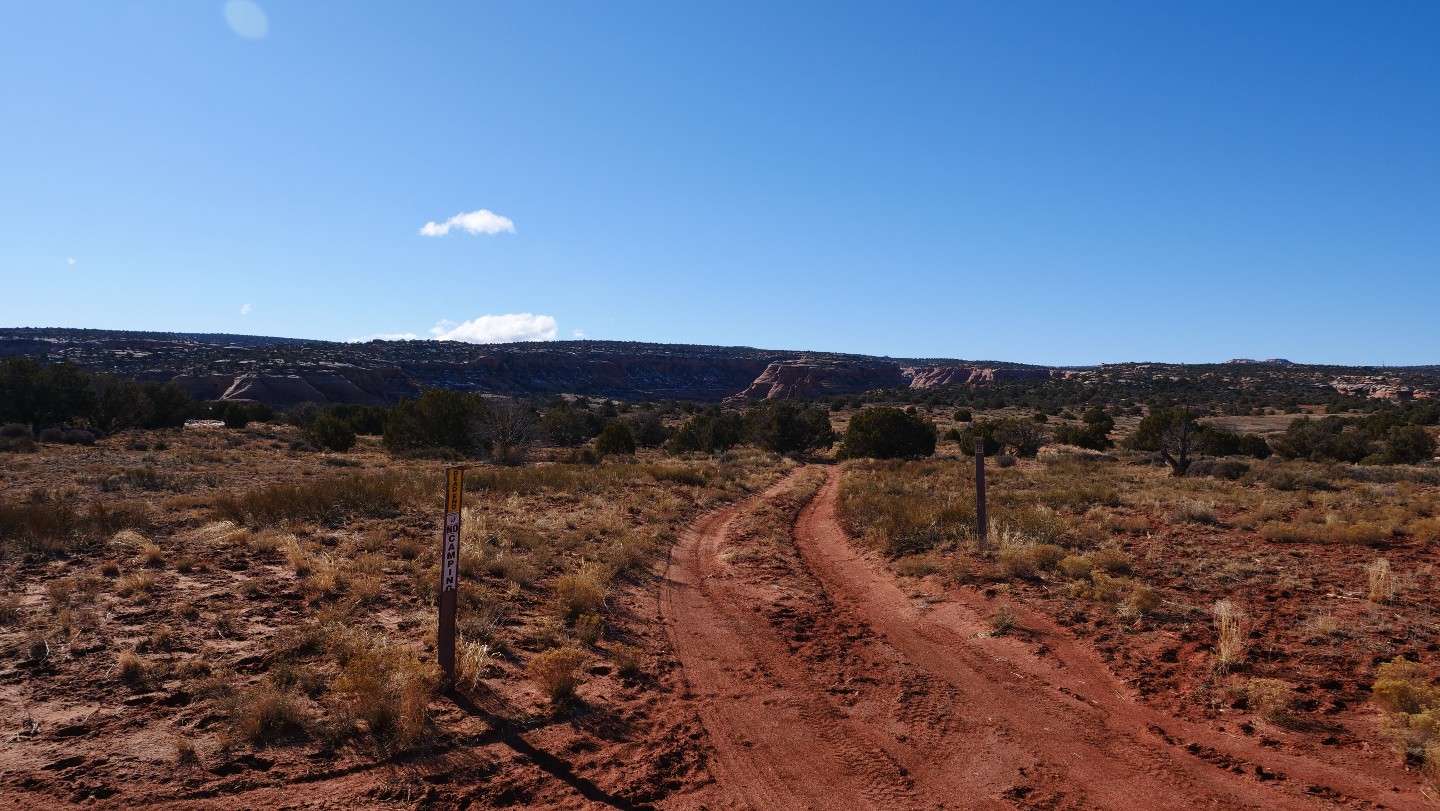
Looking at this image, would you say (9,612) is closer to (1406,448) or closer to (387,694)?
(387,694)

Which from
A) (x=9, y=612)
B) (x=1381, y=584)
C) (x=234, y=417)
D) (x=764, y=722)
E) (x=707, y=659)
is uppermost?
(x=1381, y=584)

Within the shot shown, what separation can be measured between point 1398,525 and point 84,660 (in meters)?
19.0

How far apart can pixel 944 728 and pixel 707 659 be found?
99.8 inches

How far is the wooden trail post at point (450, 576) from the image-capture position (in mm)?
6082

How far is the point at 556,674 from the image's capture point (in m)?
6.27

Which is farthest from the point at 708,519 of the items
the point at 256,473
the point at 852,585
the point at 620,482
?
the point at 256,473

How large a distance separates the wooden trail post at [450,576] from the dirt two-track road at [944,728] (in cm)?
212

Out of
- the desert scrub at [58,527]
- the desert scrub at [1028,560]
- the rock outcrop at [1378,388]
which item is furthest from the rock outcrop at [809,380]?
the desert scrub at [58,527]

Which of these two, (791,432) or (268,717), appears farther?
(791,432)

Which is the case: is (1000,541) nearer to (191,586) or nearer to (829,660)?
(829,660)

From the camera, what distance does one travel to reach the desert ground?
4945mm

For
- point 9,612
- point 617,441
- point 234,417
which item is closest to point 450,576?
point 9,612

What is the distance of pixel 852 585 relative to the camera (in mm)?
10961

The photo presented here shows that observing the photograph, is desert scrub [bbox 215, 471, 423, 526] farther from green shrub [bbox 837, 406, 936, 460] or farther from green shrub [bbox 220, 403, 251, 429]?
green shrub [bbox 220, 403, 251, 429]
